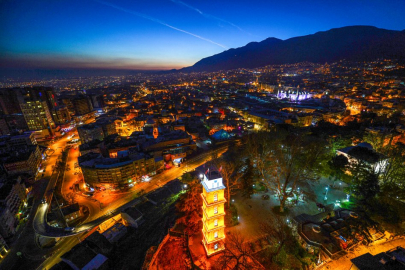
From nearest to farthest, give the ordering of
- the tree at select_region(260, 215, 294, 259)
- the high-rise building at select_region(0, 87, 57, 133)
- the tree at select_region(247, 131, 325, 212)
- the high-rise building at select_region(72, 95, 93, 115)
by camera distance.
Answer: the tree at select_region(260, 215, 294, 259) < the tree at select_region(247, 131, 325, 212) < the high-rise building at select_region(0, 87, 57, 133) < the high-rise building at select_region(72, 95, 93, 115)

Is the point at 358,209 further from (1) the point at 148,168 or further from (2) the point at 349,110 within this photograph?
(2) the point at 349,110

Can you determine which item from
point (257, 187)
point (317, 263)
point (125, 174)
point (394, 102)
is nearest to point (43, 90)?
point (125, 174)

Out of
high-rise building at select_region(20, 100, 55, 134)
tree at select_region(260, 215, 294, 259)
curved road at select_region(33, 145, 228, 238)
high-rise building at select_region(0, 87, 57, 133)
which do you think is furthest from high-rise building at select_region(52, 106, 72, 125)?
tree at select_region(260, 215, 294, 259)

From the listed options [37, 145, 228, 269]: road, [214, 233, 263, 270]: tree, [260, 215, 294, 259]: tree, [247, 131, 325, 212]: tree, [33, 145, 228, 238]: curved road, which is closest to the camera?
[214, 233, 263, 270]: tree

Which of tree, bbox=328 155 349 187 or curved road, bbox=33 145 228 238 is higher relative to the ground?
tree, bbox=328 155 349 187

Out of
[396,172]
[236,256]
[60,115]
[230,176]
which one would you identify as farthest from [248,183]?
[60,115]

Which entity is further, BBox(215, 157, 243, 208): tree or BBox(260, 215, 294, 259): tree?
BBox(215, 157, 243, 208): tree

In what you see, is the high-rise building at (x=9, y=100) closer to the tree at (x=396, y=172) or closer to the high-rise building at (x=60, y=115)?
the high-rise building at (x=60, y=115)

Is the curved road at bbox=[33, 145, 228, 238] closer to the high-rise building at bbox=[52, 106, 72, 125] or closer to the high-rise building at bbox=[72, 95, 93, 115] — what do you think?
the high-rise building at bbox=[52, 106, 72, 125]
